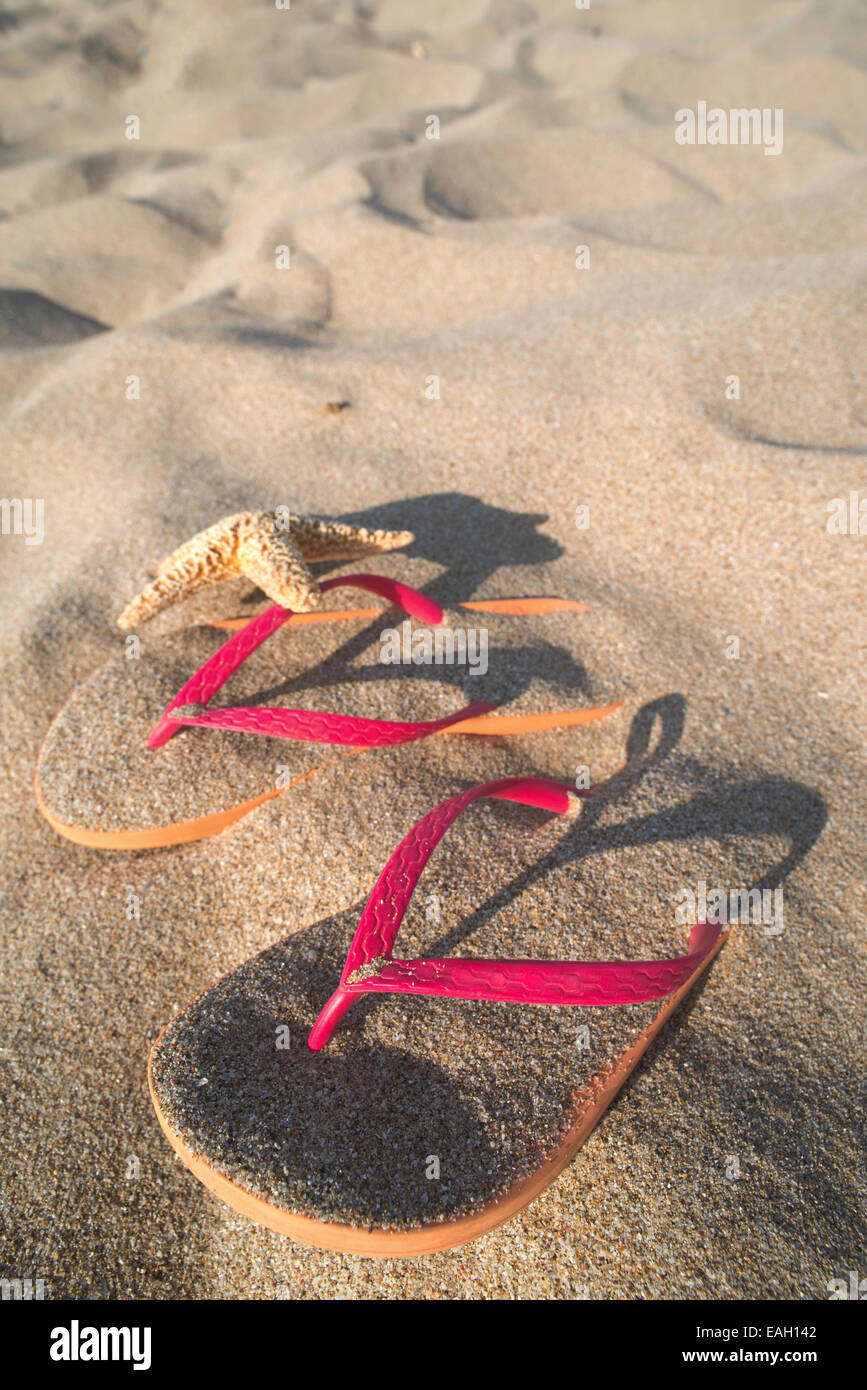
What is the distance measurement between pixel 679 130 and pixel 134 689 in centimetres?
615

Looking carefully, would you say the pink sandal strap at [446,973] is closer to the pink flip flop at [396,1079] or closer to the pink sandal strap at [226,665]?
the pink flip flop at [396,1079]

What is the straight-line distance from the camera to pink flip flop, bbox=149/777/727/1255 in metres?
1.08

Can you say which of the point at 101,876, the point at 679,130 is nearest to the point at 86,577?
the point at 101,876

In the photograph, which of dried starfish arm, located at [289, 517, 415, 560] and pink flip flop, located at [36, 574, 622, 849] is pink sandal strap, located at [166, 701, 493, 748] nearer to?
pink flip flop, located at [36, 574, 622, 849]

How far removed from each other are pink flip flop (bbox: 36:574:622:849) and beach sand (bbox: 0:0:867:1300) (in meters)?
0.05

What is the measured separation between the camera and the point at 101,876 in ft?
5.64

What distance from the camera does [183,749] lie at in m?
1.79

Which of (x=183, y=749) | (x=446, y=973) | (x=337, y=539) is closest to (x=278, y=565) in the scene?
(x=337, y=539)

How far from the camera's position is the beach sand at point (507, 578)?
4.01 feet

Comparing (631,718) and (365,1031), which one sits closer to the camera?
(365,1031)

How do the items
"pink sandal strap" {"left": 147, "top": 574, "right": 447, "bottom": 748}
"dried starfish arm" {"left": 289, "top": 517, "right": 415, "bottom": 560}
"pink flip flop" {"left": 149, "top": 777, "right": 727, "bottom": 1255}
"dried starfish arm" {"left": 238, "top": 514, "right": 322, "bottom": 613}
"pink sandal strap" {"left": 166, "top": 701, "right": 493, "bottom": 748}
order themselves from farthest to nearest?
"dried starfish arm" {"left": 289, "top": 517, "right": 415, "bottom": 560} < "dried starfish arm" {"left": 238, "top": 514, "right": 322, "bottom": 613} < "pink sandal strap" {"left": 147, "top": 574, "right": 447, "bottom": 748} < "pink sandal strap" {"left": 166, "top": 701, "right": 493, "bottom": 748} < "pink flip flop" {"left": 149, "top": 777, "right": 727, "bottom": 1255}

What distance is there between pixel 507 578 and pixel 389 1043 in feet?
4.89

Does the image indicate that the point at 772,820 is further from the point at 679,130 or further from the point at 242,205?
the point at 679,130

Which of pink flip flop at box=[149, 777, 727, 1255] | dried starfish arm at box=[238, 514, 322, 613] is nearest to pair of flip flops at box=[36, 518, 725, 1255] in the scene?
pink flip flop at box=[149, 777, 727, 1255]
